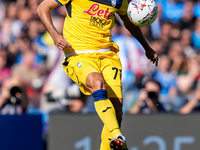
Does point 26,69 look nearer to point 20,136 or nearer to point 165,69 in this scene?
point 20,136

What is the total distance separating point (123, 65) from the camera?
8078 mm

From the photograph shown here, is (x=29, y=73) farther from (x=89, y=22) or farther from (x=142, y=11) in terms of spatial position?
(x=142, y=11)

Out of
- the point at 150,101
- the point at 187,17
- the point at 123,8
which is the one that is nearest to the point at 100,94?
the point at 123,8

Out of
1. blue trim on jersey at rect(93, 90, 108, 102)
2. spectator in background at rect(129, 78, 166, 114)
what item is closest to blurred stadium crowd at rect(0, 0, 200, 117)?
spectator in background at rect(129, 78, 166, 114)

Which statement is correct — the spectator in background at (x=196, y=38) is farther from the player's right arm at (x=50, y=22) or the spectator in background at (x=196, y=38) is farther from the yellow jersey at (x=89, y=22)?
the player's right arm at (x=50, y=22)

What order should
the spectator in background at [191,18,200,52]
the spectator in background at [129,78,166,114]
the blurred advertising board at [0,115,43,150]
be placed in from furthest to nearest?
the spectator in background at [191,18,200,52], the spectator in background at [129,78,166,114], the blurred advertising board at [0,115,43,150]

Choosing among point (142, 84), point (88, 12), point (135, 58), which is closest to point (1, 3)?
point (135, 58)

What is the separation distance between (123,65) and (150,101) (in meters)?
1.55

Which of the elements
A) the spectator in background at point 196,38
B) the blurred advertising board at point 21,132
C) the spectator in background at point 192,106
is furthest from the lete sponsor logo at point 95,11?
the spectator in background at point 196,38

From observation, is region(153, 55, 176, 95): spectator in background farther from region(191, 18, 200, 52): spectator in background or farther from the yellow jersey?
the yellow jersey

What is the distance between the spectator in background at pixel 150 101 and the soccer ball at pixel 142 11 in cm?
238

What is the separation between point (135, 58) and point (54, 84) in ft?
6.44

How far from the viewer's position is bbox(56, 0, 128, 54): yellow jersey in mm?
4699

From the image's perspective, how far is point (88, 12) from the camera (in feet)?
15.4
